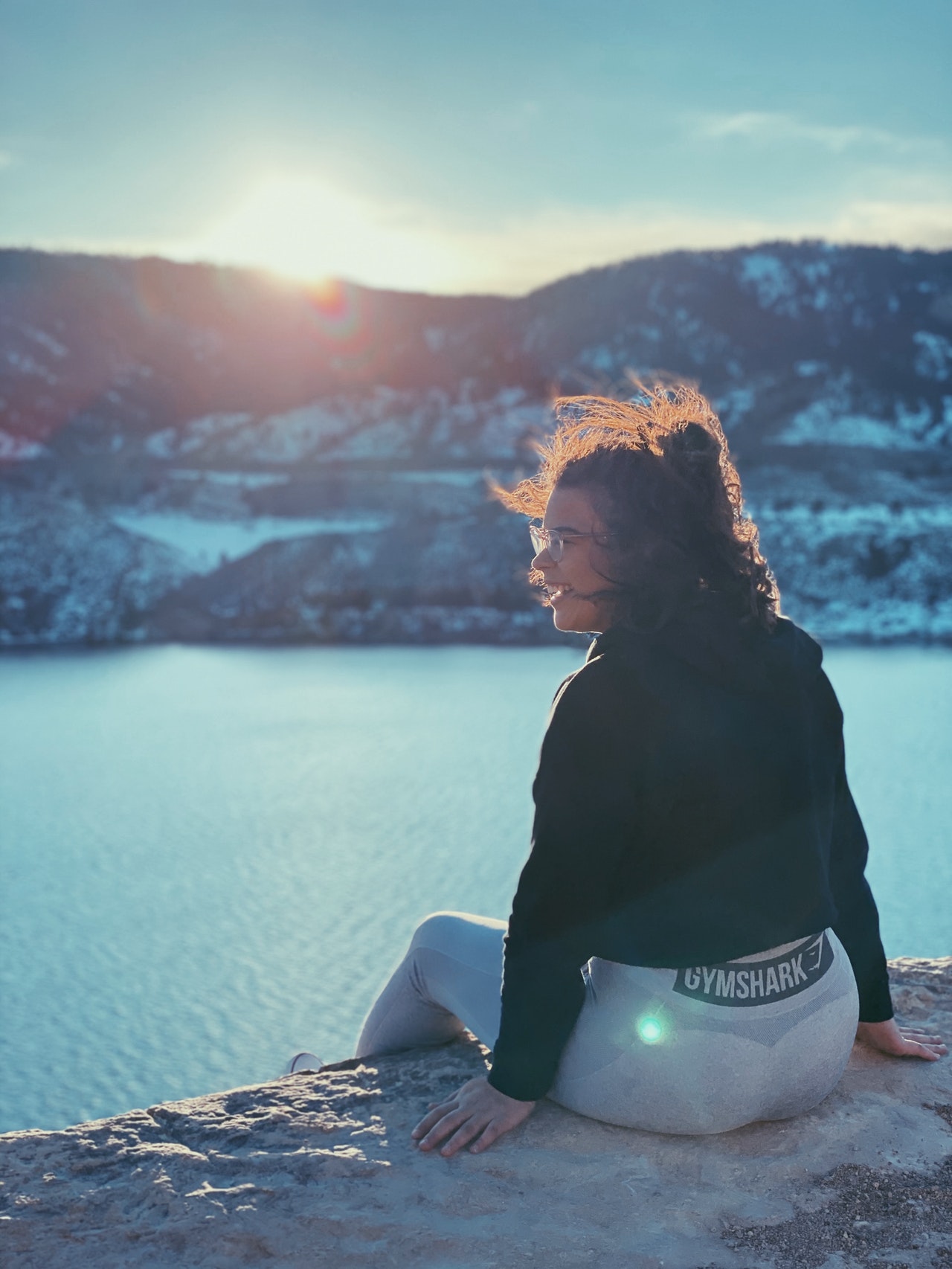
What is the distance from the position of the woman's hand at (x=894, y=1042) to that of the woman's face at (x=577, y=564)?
681 millimetres

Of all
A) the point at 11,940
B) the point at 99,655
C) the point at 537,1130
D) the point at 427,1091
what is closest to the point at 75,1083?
the point at 11,940

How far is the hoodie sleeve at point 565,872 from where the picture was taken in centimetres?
117

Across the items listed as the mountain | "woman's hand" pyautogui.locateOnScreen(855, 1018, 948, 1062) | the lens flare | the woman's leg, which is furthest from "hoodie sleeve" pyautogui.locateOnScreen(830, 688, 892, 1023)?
the lens flare

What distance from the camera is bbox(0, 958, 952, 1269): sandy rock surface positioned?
113cm

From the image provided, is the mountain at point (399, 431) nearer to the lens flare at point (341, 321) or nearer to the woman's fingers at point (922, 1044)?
the lens flare at point (341, 321)

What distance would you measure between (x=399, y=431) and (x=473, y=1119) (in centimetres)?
2043

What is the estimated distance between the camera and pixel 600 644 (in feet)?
3.96

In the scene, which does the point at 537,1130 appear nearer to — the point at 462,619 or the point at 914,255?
the point at 462,619

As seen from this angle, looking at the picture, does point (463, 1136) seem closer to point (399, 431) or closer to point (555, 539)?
point (555, 539)

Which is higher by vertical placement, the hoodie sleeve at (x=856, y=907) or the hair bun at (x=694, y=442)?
the hair bun at (x=694, y=442)

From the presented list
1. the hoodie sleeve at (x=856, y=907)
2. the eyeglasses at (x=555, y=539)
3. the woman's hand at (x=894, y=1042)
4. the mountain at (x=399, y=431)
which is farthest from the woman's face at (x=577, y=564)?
the mountain at (x=399, y=431)

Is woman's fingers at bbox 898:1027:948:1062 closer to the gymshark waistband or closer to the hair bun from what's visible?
the gymshark waistband

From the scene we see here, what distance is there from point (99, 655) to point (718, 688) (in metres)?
10.1

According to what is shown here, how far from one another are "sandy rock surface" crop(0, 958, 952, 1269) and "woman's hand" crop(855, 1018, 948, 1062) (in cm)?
5
